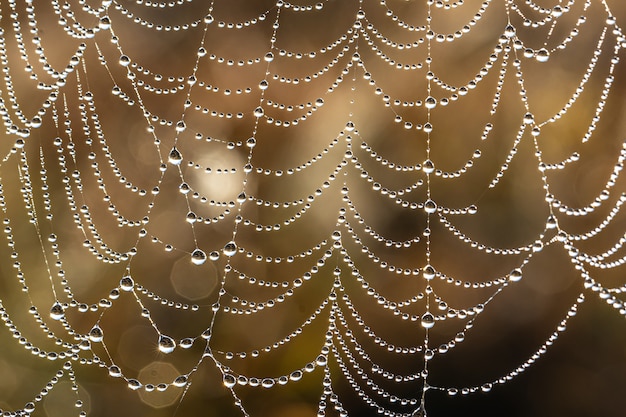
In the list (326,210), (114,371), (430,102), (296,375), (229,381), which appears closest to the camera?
(114,371)

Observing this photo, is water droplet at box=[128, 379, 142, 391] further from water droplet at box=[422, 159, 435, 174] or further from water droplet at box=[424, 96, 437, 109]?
water droplet at box=[424, 96, 437, 109]

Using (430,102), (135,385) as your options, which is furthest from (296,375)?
(430,102)

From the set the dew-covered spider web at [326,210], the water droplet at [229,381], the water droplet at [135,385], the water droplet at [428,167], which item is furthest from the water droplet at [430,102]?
the water droplet at [135,385]

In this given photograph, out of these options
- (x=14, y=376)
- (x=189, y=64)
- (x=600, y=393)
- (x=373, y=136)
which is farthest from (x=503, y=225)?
(x=14, y=376)

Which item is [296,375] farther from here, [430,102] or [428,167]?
[430,102]

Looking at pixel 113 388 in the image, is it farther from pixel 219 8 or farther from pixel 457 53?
→ pixel 457 53

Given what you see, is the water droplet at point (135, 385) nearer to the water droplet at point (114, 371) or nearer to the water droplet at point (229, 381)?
the water droplet at point (114, 371)

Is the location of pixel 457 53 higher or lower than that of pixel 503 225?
higher

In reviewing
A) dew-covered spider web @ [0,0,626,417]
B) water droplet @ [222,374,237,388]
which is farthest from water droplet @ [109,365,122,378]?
dew-covered spider web @ [0,0,626,417]
